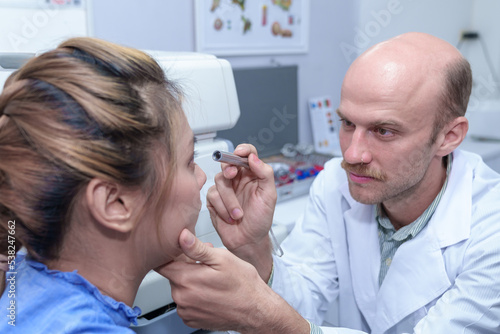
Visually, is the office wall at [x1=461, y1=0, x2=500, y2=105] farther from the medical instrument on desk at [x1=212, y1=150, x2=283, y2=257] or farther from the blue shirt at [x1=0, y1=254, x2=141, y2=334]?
the blue shirt at [x1=0, y1=254, x2=141, y2=334]

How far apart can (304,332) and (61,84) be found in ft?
2.36

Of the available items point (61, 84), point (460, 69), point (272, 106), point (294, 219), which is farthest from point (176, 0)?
point (61, 84)

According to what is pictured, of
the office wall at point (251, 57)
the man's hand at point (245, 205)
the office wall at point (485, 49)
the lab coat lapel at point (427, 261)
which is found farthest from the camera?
the office wall at point (485, 49)

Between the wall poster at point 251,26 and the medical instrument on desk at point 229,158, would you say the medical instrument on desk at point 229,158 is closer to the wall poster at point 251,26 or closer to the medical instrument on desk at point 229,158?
the medical instrument on desk at point 229,158

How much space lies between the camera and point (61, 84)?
2.05ft

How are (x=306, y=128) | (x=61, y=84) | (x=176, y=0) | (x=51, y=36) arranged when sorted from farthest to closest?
1. (x=306, y=128)
2. (x=176, y=0)
3. (x=51, y=36)
4. (x=61, y=84)

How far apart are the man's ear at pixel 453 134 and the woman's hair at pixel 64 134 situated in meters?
0.86

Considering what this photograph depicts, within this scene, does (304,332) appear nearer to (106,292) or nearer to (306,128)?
(106,292)

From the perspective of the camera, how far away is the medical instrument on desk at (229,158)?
2.89ft

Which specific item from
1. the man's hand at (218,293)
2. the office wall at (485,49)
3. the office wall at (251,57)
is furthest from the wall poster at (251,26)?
the office wall at (485,49)

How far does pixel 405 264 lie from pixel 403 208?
0.54 feet

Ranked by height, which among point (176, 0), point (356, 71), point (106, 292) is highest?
point (176, 0)

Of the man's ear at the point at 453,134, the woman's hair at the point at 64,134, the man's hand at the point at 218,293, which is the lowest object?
the man's hand at the point at 218,293

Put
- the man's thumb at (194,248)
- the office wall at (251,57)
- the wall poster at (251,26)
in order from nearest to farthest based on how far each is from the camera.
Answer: the man's thumb at (194,248), the office wall at (251,57), the wall poster at (251,26)
